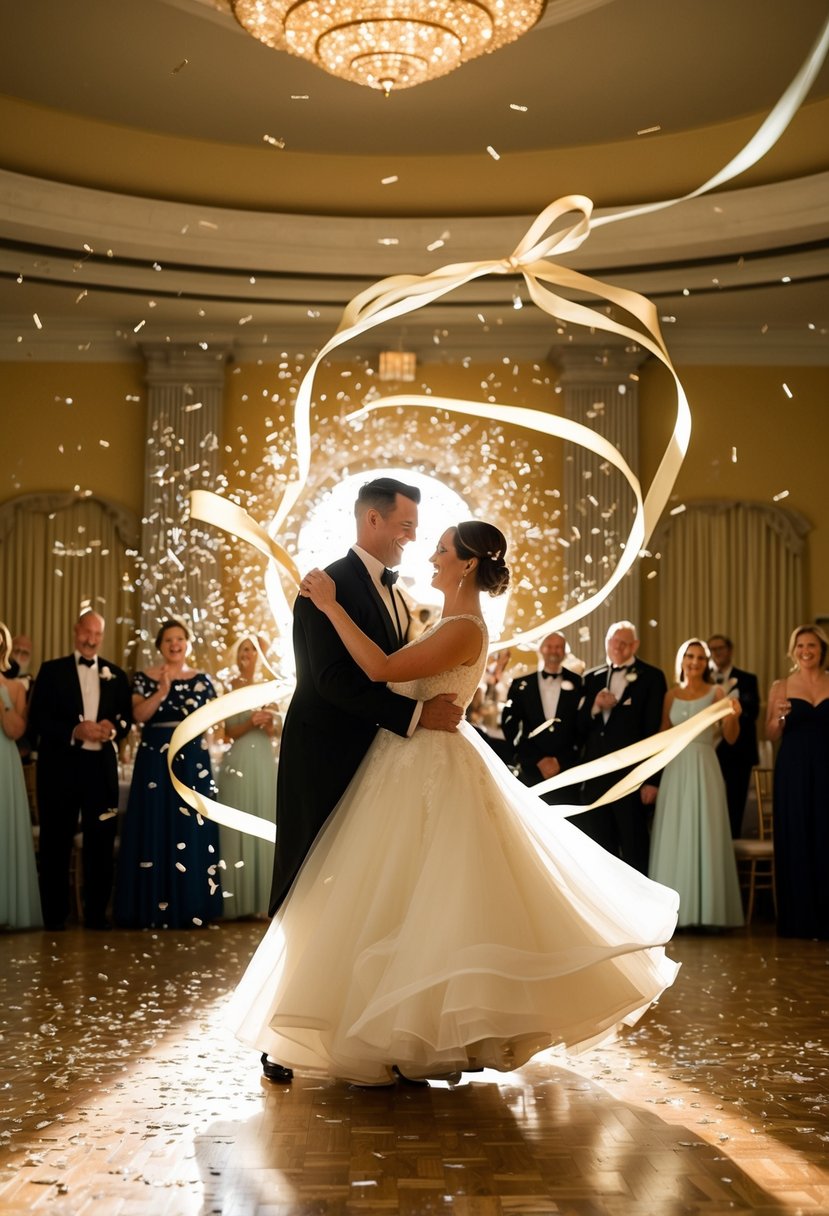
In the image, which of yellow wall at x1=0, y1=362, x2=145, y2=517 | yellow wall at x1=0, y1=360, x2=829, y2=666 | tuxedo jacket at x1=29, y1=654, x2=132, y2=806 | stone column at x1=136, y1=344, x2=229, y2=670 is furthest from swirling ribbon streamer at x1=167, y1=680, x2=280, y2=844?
yellow wall at x1=0, y1=362, x2=145, y2=517

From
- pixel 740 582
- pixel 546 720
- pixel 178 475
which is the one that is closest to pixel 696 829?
pixel 546 720

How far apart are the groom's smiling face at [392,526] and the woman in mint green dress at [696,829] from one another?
4105 mm

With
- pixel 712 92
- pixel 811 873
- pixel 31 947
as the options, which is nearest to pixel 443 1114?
pixel 31 947

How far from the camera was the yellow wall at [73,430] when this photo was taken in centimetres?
1110

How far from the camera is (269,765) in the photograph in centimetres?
836

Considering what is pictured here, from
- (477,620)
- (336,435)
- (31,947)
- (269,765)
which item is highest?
(336,435)

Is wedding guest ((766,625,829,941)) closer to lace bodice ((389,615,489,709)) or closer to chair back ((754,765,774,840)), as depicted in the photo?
chair back ((754,765,774,840))

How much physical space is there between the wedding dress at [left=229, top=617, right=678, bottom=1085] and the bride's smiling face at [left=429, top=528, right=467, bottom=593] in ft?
0.48

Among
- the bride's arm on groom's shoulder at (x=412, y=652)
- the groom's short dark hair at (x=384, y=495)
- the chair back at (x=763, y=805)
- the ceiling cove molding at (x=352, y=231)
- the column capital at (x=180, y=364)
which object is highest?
the ceiling cove molding at (x=352, y=231)

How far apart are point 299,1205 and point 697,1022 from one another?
2.55 metres

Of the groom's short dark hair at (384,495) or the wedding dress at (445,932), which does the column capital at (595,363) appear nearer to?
the groom's short dark hair at (384,495)

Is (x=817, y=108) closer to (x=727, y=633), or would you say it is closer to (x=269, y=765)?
(x=727, y=633)

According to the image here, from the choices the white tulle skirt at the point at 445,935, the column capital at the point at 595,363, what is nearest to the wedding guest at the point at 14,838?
the white tulle skirt at the point at 445,935

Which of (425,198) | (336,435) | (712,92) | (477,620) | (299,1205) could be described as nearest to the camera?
(299,1205)
